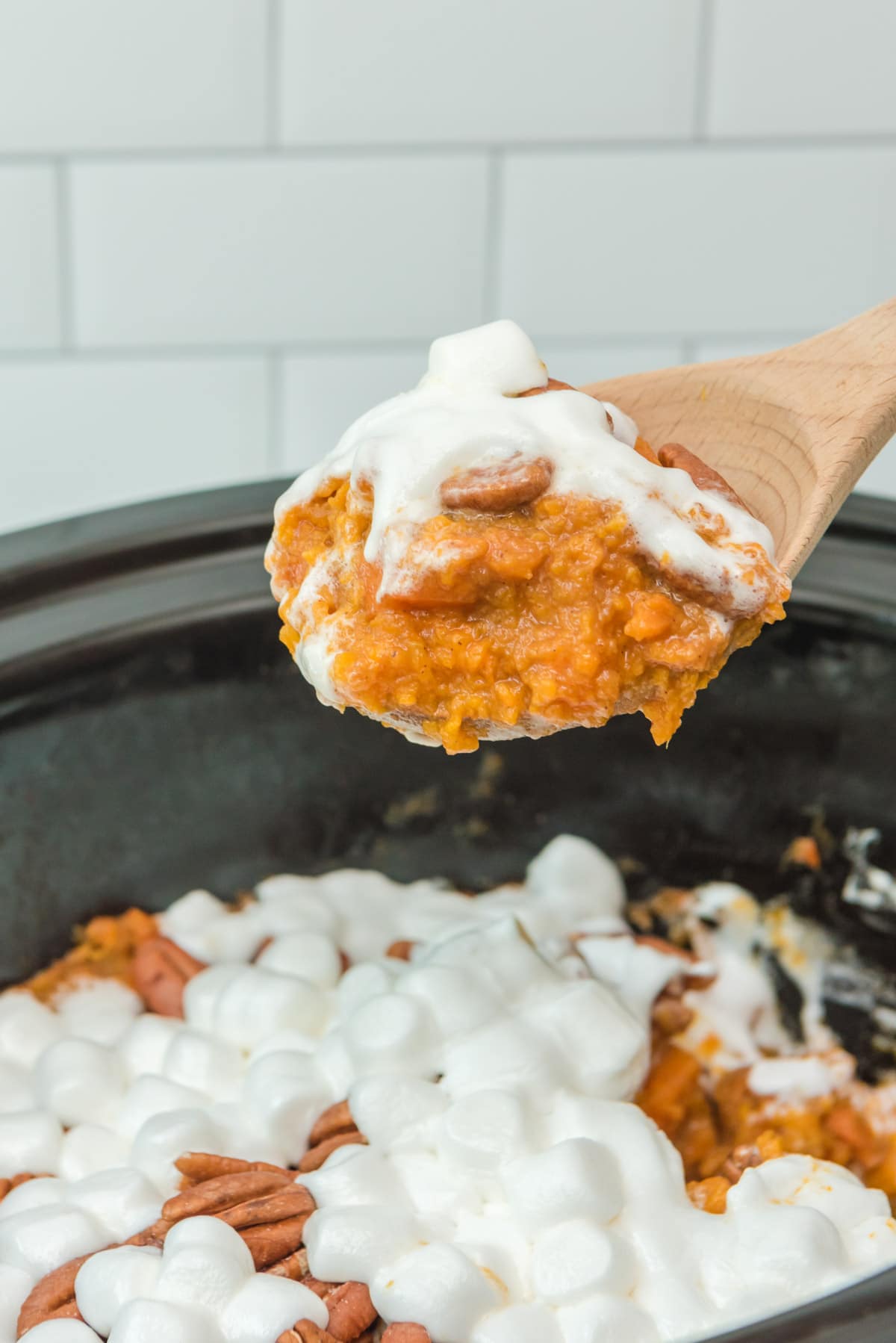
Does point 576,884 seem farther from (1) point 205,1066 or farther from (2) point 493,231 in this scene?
(2) point 493,231

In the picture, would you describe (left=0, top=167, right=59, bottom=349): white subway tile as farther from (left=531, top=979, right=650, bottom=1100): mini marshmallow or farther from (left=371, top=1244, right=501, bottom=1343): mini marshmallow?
(left=371, top=1244, right=501, bottom=1343): mini marshmallow

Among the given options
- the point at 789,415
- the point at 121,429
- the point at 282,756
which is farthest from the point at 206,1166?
the point at 121,429

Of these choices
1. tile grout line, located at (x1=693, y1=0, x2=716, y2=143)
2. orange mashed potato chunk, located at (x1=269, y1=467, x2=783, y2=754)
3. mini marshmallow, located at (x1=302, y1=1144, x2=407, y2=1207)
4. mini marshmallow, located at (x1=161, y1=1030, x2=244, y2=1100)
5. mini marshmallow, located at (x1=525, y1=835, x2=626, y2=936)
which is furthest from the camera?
tile grout line, located at (x1=693, y1=0, x2=716, y2=143)

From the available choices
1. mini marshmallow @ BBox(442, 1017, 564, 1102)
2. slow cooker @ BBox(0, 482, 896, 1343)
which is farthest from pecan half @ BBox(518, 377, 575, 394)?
mini marshmallow @ BBox(442, 1017, 564, 1102)

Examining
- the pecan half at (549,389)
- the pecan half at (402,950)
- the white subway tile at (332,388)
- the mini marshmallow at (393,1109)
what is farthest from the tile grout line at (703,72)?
the mini marshmallow at (393,1109)

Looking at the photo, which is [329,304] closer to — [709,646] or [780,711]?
[780,711]
